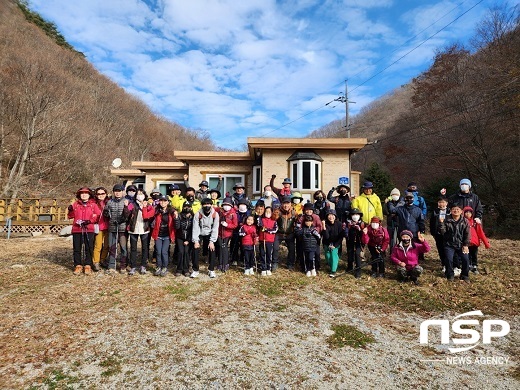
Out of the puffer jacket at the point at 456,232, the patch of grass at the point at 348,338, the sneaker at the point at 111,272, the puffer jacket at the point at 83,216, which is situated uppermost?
the puffer jacket at the point at 83,216

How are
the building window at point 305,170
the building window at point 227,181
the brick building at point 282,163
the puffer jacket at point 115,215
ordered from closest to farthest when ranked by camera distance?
the puffer jacket at point 115,215 → the brick building at point 282,163 → the building window at point 305,170 → the building window at point 227,181

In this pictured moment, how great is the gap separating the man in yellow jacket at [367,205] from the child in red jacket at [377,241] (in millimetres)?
363

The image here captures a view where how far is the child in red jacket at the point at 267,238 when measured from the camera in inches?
259

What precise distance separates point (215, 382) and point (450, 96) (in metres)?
23.5

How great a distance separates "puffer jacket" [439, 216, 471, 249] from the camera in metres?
5.75

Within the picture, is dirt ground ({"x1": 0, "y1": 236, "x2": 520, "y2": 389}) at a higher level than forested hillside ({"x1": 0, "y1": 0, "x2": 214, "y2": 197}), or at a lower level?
lower

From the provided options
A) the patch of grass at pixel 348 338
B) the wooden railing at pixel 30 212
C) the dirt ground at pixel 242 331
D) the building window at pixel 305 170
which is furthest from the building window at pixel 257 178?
the patch of grass at pixel 348 338

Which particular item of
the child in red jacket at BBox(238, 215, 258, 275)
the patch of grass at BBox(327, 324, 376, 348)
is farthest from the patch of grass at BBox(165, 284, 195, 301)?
the patch of grass at BBox(327, 324, 376, 348)

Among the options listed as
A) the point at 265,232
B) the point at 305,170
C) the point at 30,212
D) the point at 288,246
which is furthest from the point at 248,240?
the point at 30,212

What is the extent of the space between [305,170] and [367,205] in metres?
6.34

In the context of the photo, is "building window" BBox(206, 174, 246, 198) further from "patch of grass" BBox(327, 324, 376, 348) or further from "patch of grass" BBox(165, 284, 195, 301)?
"patch of grass" BBox(327, 324, 376, 348)

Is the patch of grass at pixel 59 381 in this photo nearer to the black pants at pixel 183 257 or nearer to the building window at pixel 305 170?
the black pants at pixel 183 257

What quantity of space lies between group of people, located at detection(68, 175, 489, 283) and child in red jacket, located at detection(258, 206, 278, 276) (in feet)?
0.08

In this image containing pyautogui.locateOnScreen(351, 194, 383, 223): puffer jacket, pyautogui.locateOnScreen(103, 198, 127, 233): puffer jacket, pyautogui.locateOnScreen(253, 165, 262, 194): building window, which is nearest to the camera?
pyautogui.locateOnScreen(103, 198, 127, 233): puffer jacket
